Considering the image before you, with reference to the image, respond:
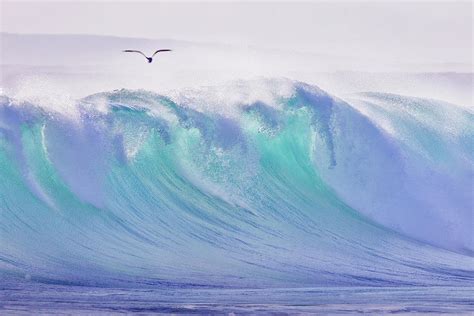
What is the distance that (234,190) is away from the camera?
37.5 feet

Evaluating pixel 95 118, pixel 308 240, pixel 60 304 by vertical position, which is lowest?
pixel 60 304

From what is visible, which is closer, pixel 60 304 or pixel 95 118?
pixel 60 304

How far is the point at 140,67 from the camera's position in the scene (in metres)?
21.1

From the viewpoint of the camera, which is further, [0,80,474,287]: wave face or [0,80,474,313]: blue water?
[0,80,474,287]: wave face

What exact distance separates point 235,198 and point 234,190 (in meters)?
0.14

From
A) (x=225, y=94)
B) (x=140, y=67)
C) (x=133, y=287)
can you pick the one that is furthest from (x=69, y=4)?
(x=133, y=287)

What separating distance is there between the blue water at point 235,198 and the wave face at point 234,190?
0.06 feet

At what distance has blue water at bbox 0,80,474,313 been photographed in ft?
31.2

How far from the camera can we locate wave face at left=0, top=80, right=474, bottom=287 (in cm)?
999

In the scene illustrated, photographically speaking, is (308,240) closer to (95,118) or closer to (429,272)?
(429,272)

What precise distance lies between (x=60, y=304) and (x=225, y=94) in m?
4.42

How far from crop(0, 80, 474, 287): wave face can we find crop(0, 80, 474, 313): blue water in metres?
0.02

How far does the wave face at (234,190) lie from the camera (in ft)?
32.8

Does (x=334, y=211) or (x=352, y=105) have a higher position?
(x=352, y=105)
